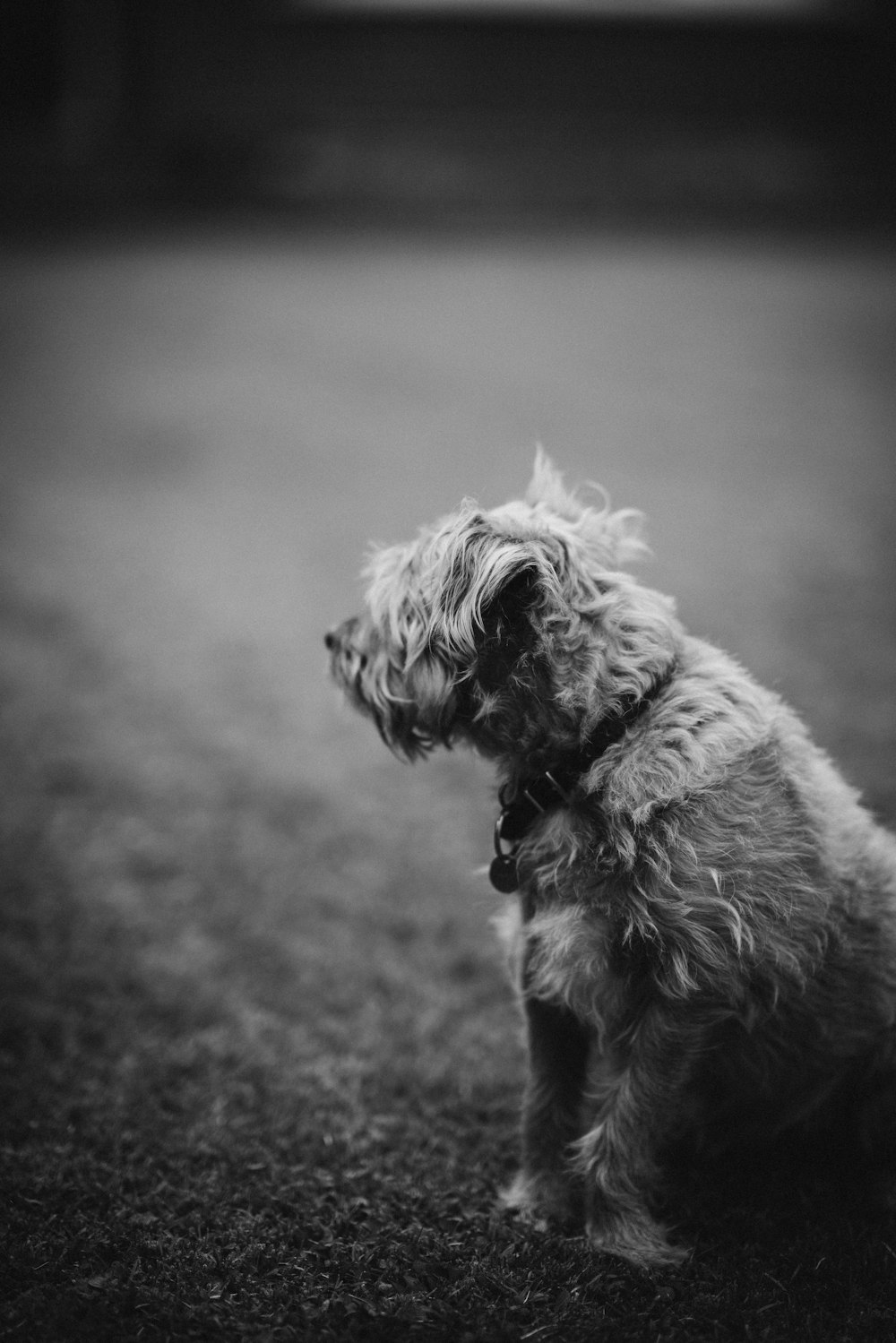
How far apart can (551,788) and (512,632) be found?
0.43m

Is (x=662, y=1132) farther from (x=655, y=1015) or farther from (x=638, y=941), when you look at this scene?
(x=638, y=941)

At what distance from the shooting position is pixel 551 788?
2.67m

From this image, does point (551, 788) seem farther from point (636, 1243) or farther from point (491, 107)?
point (491, 107)

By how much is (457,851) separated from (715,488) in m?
7.58

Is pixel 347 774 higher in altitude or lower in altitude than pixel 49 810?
higher

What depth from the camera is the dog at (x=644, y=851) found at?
2.51 m

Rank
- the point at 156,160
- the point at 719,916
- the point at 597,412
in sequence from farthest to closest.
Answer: the point at 156,160 < the point at 597,412 < the point at 719,916

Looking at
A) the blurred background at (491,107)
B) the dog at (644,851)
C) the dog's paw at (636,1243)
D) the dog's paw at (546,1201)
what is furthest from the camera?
the blurred background at (491,107)

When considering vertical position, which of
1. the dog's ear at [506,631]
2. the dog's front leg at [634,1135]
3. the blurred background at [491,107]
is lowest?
the dog's front leg at [634,1135]

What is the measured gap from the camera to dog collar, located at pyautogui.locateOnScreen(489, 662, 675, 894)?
8.49 feet

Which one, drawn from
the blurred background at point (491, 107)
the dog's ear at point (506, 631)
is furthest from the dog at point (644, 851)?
the blurred background at point (491, 107)

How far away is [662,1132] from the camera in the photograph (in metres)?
2.69

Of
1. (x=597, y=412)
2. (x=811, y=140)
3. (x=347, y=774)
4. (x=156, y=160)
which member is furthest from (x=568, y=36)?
(x=347, y=774)

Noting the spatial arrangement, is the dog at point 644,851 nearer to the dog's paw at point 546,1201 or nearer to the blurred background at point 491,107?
the dog's paw at point 546,1201
